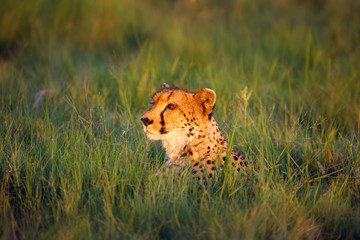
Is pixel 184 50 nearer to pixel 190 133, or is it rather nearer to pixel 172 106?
pixel 172 106

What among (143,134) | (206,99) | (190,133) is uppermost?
(206,99)

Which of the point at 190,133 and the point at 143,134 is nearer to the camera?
the point at 190,133

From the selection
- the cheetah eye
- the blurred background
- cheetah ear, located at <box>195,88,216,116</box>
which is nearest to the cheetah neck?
cheetah ear, located at <box>195,88,216,116</box>

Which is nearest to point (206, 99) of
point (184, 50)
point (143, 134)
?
point (143, 134)

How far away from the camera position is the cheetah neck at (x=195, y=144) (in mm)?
3209

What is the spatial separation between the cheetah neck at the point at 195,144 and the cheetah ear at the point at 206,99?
0.10 metres

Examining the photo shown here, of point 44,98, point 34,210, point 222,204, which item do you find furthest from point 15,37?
point 222,204

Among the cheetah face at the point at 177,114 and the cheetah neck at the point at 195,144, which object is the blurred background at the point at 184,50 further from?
the cheetah neck at the point at 195,144

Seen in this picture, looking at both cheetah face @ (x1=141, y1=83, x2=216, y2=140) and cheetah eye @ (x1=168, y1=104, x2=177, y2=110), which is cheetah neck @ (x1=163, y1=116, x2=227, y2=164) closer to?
cheetah face @ (x1=141, y1=83, x2=216, y2=140)

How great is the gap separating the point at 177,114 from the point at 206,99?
0.27 meters

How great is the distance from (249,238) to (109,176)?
3.87 feet

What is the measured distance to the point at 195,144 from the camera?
321 cm

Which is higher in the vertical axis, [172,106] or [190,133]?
[172,106]

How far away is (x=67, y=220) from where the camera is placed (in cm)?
269
